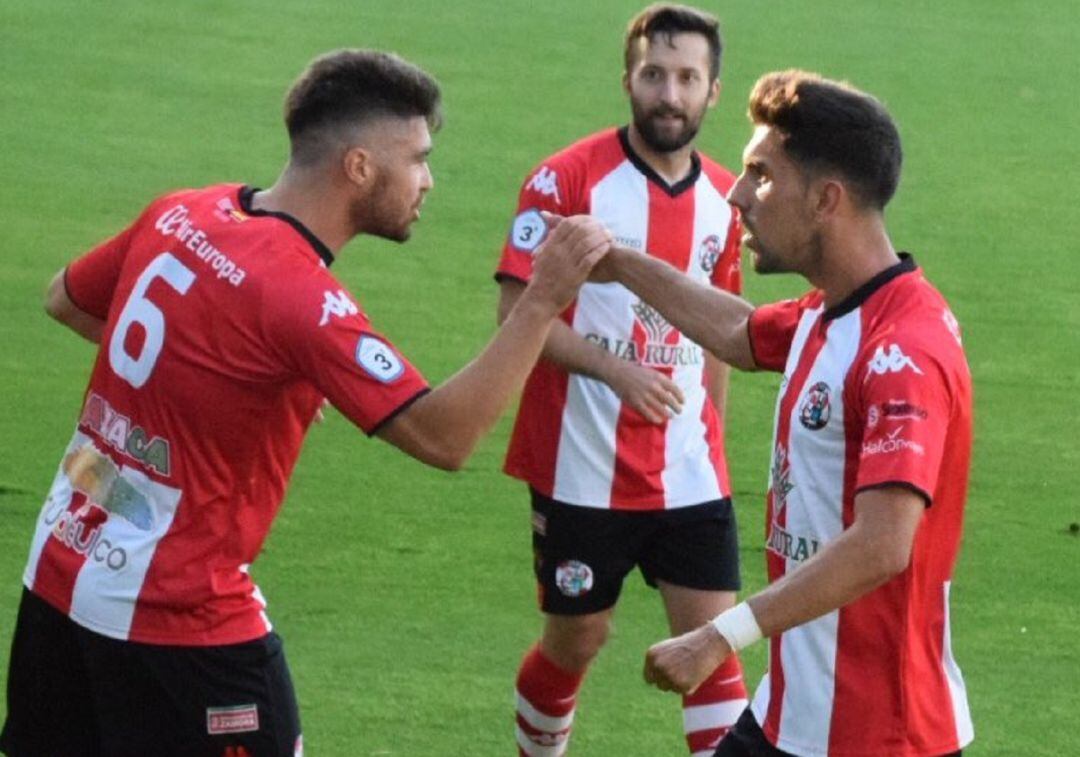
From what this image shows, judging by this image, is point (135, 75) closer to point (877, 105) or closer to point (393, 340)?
point (393, 340)

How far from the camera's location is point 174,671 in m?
4.50

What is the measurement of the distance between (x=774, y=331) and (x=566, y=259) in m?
0.61

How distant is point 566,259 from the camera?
14.8 ft

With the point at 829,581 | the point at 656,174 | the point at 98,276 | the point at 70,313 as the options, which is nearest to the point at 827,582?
the point at 829,581

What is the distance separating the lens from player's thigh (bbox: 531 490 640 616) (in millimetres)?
6160

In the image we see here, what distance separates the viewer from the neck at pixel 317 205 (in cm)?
454

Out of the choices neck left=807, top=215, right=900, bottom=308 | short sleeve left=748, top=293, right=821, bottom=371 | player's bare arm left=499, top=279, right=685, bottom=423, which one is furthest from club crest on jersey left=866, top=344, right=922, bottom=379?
player's bare arm left=499, top=279, right=685, bottom=423

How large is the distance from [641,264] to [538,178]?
1.08m

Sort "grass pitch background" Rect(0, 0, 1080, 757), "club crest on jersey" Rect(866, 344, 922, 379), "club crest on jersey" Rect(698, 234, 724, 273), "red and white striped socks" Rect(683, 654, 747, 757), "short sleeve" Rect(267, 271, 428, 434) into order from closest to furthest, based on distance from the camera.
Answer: "club crest on jersey" Rect(866, 344, 922, 379)
"short sleeve" Rect(267, 271, 428, 434)
"red and white striped socks" Rect(683, 654, 747, 757)
"club crest on jersey" Rect(698, 234, 724, 273)
"grass pitch background" Rect(0, 0, 1080, 757)

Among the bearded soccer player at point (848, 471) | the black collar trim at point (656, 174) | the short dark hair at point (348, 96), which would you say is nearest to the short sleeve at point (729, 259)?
the black collar trim at point (656, 174)

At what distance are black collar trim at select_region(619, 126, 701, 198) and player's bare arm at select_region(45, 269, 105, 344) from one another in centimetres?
177

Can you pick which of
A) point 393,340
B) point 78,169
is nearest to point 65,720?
point 393,340

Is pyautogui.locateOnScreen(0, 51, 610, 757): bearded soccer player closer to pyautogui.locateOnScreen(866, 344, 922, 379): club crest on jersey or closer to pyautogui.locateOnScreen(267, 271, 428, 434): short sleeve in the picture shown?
pyautogui.locateOnScreen(267, 271, 428, 434): short sleeve

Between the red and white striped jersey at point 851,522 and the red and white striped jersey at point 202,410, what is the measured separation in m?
0.76
